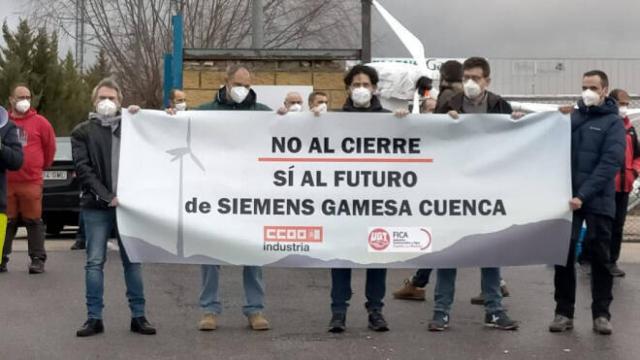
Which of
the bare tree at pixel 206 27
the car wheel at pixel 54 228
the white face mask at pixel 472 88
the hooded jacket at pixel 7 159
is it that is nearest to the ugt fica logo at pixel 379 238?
the white face mask at pixel 472 88

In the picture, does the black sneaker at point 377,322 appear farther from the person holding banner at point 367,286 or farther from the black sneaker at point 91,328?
the black sneaker at point 91,328

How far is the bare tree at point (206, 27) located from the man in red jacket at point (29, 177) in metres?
18.5

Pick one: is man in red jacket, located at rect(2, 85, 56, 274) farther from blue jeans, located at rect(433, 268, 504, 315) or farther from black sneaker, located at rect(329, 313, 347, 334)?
blue jeans, located at rect(433, 268, 504, 315)

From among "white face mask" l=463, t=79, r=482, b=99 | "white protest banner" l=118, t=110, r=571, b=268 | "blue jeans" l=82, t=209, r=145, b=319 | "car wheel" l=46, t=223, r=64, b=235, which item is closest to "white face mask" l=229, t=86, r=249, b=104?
"white protest banner" l=118, t=110, r=571, b=268

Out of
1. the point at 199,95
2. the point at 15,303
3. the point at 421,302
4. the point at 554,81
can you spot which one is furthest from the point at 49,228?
the point at 554,81

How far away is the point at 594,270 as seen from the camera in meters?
7.79

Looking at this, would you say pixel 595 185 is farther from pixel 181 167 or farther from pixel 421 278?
pixel 181 167

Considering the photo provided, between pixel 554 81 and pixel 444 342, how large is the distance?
83.1 feet

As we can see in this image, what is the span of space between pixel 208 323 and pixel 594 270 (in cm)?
291

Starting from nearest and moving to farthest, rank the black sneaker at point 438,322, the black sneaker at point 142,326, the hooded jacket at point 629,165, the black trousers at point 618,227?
the black sneaker at point 142,326 → the black sneaker at point 438,322 → the hooded jacket at point 629,165 → the black trousers at point 618,227

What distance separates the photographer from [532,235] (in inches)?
302

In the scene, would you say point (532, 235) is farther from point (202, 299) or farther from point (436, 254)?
point (202, 299)

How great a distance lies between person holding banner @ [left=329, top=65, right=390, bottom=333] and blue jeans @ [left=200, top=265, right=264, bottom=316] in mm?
564

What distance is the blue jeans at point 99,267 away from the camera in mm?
7469
